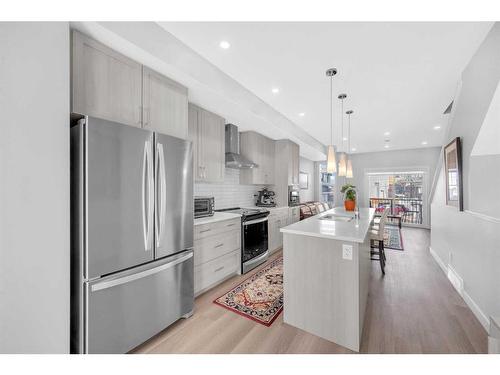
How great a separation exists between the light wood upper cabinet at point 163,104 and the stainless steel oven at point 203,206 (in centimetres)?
94

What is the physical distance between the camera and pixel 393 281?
285cm

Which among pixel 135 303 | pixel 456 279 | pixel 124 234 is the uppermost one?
pixel 124 234

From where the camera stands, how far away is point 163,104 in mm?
1979

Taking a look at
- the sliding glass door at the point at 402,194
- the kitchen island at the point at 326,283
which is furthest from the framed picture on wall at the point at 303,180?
the kitchen island at the point at 326,283

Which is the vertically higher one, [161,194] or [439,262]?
[161,194]

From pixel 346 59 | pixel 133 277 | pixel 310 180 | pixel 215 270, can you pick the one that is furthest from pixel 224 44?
pixel 310 180

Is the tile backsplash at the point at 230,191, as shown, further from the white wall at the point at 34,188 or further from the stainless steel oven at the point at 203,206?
the white wall at the point at 34,188

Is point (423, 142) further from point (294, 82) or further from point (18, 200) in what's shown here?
point (18, 200)

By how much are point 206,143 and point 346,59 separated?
6.35ft

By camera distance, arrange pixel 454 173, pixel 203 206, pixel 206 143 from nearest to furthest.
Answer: pixel 454 173, pixel 203 206, pixel 206 143

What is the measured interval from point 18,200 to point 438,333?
10.4 ft

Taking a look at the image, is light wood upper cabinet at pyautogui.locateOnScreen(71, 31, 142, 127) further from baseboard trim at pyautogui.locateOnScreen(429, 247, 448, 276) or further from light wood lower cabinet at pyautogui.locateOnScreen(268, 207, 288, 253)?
baseboard trim at pyautogui.locateOnScreen(429, 247, 448, 276)

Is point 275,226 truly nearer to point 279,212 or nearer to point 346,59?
point 279,212
